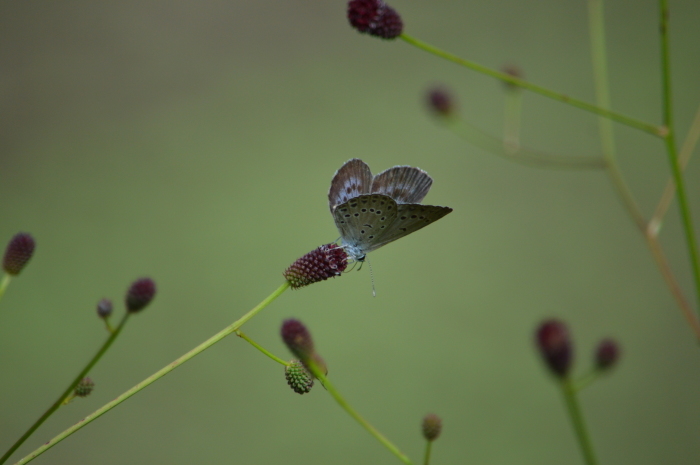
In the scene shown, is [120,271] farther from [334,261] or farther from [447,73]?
[334,261]

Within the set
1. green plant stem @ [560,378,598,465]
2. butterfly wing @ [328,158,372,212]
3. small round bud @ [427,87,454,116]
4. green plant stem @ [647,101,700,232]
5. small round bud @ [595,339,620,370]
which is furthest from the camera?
small round bud @ [427,87,454,116]

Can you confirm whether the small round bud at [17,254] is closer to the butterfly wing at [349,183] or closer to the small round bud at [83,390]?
the small round bud at [83,390]

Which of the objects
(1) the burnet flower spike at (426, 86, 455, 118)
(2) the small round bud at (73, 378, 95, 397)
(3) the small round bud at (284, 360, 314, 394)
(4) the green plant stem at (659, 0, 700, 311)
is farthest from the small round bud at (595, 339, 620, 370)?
(1) the burnet flower spike at (426, 86, 455, 118)

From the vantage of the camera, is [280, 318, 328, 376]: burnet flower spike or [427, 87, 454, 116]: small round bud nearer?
[280, 318, 328, 376]: burnet flower spike

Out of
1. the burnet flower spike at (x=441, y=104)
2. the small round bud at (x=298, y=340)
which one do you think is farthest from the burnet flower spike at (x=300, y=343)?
the burnet flower spike at (x=441, y=104)

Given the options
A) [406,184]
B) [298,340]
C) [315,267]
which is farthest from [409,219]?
[298,340]

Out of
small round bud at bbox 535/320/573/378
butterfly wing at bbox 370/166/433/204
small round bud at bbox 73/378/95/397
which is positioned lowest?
small round bud at bbox 73/378/95/397

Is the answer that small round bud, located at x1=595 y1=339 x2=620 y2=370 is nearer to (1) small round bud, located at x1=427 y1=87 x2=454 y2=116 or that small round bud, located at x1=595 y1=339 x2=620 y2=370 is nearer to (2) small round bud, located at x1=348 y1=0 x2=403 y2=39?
(2) small round bud, located at x1=348 y1=0 x2=403 y2=39

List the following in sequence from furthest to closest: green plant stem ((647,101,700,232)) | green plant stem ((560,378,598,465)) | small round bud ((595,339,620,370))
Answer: green plant stem ((647,101,700,232)) → small round bud ((595,339,620,370)) → green plant stem ((560,378,598,465))
